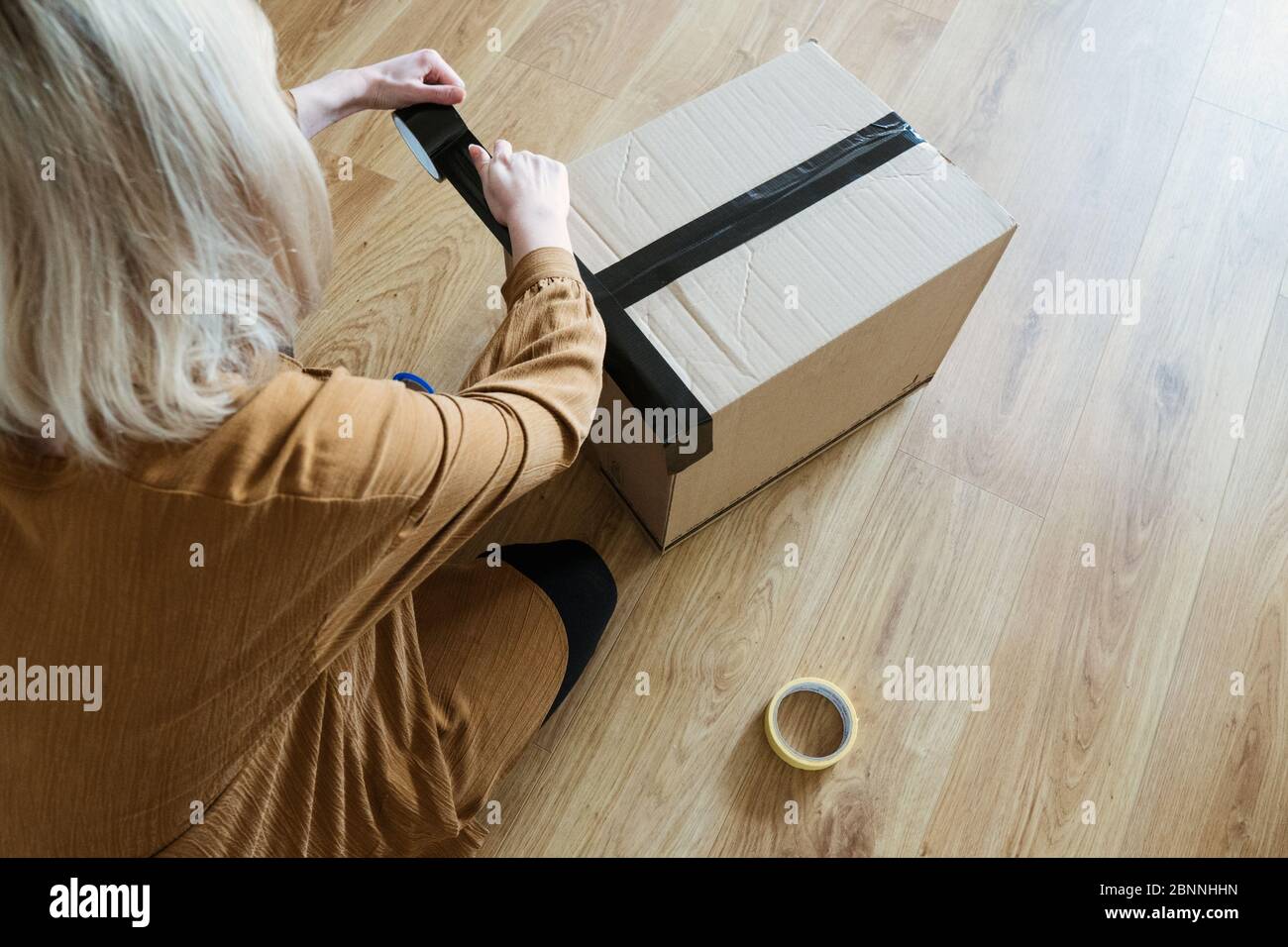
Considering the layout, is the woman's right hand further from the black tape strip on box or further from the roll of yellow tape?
the roll of yellow tape

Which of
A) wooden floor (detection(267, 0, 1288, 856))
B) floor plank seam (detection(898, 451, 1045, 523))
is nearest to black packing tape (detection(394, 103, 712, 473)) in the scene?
wooden floor (detection(267, 0, 1288, 856))

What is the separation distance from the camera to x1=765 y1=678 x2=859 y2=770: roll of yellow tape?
3.64ft

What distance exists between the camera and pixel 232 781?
0.73 meters

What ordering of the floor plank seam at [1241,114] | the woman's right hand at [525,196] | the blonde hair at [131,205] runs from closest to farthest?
1. the blonde hair at [131,205]
2. the woman's right hand at [525,196]
3. the floor plank seam at [1241,114]

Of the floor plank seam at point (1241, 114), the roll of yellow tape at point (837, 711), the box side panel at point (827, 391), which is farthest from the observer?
the floor plank seam at point (1241, 114)

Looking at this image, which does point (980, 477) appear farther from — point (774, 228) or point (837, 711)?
point (774, 228)

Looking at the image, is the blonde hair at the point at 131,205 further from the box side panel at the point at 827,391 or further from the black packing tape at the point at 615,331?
the box side panel at the point at 827,391

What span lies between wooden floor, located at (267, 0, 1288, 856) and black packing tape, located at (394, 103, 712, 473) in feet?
1.17

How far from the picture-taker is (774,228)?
1002mm

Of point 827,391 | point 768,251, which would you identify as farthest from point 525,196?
point 827,391

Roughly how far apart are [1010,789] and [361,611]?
0.83 metres

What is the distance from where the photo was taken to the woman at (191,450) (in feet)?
1.55

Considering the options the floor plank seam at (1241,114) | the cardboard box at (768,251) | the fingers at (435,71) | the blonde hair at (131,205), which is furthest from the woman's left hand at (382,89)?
the floor plank seam at (1241,114)

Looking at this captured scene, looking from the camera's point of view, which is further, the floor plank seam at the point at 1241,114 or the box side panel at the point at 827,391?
the floor plank seam at the point at 1241,114
